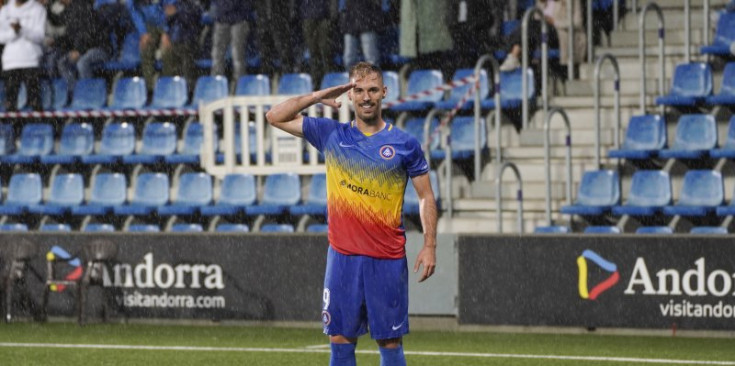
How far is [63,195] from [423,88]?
5327 mm

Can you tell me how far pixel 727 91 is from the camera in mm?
16672

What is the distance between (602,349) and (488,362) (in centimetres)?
134

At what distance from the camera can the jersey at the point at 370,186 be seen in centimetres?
812

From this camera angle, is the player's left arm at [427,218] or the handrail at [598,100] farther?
the handrail at [598,100]

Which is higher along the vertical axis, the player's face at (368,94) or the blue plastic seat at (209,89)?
the blue plastic seat at (209,89)

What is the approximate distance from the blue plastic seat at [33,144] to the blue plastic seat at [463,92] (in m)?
6.10

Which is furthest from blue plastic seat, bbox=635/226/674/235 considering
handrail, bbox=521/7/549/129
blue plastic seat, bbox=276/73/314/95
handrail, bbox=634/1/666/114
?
blue plastic seat, bbox=276/73/314/95

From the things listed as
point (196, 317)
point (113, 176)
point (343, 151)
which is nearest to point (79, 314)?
point (196, 317)

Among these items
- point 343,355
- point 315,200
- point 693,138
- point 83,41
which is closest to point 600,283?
point 693,138

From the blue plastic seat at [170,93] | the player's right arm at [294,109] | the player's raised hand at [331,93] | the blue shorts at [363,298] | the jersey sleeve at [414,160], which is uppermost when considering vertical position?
the blue plastic seat at [170,93]

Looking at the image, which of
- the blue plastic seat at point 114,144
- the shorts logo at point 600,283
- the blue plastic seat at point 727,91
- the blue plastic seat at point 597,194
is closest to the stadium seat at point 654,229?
the blue plastic seat at point 597,194

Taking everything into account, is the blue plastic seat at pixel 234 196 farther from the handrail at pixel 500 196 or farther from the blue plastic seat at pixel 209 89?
the handrail at pixel 500 196

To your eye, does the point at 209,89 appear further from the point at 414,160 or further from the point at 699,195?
the point at 414,160

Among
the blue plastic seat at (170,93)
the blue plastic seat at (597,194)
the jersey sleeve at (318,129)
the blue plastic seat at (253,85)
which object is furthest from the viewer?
the blue plastic seat at (170,93)
